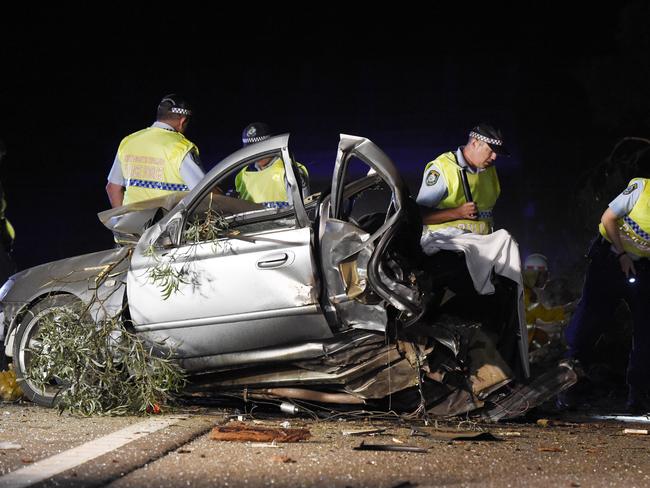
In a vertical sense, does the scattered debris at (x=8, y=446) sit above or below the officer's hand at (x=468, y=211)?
below

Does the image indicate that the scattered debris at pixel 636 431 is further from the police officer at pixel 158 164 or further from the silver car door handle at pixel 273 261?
the police officer at pixel 158 164

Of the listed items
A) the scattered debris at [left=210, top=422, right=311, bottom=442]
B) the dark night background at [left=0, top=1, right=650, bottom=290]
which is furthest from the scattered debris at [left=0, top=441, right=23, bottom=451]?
the dark night background at [left=0, top=1, right=650, bottom=290]

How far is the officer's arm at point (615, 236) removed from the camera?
26.8 feet

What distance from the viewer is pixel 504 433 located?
623cm

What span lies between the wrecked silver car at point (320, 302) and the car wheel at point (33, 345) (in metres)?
0.12

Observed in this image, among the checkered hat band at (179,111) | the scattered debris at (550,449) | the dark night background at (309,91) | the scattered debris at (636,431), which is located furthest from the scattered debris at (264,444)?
the dark night background at (309,91)

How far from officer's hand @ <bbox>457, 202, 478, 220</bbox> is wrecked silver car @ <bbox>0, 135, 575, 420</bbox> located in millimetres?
851

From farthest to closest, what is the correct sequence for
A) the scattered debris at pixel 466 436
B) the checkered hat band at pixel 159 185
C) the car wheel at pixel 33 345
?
the checkered hat band at pixel 159 185, the car wheel at pixel 33 345, the scattered debris at pixel 466 436

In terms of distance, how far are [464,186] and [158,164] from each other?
7.80ft

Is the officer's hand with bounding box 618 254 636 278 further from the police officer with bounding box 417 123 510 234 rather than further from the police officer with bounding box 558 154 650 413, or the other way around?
the police officer with bounding box 417 123 510 234

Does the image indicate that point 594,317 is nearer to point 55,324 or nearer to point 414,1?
point 55,324

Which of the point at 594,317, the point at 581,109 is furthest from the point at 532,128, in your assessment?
the point at 594,317

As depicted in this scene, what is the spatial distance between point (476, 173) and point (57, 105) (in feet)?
49.2

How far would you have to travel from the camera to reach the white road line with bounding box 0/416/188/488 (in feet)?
14.2
